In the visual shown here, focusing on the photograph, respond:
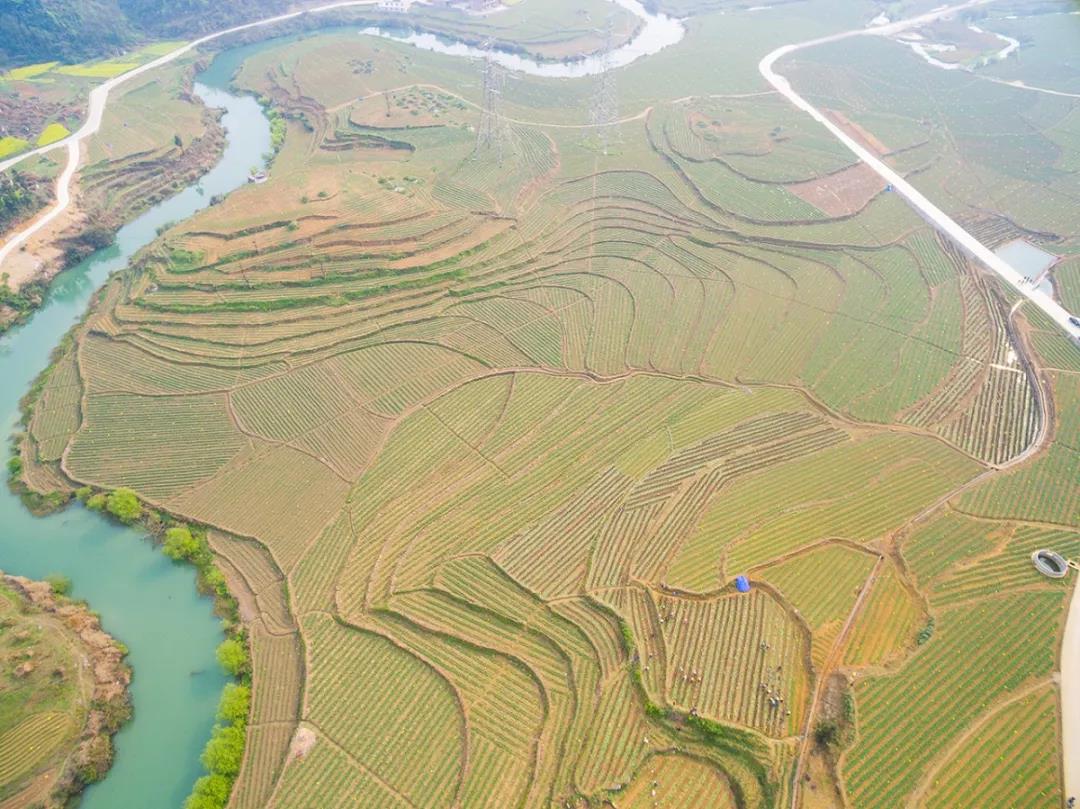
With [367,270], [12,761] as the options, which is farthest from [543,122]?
[12,761]

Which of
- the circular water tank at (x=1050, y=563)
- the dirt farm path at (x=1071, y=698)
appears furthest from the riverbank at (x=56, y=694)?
the circular water tank at (x=1050, y=563)

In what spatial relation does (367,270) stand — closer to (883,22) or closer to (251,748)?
(251,748)

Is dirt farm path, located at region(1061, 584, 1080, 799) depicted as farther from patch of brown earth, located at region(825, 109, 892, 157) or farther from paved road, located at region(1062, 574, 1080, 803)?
patch of brown earth, located at region(825, 109, 892, 157)

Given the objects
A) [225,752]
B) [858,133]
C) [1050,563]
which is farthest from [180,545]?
[858,133]

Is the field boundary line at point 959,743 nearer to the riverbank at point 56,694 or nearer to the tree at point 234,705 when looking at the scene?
the tree at point 234,705

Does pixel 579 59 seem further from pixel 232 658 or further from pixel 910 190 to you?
pixel 232 658

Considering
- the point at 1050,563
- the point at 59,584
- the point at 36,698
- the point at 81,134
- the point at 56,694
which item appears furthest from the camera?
the point at 81,134
